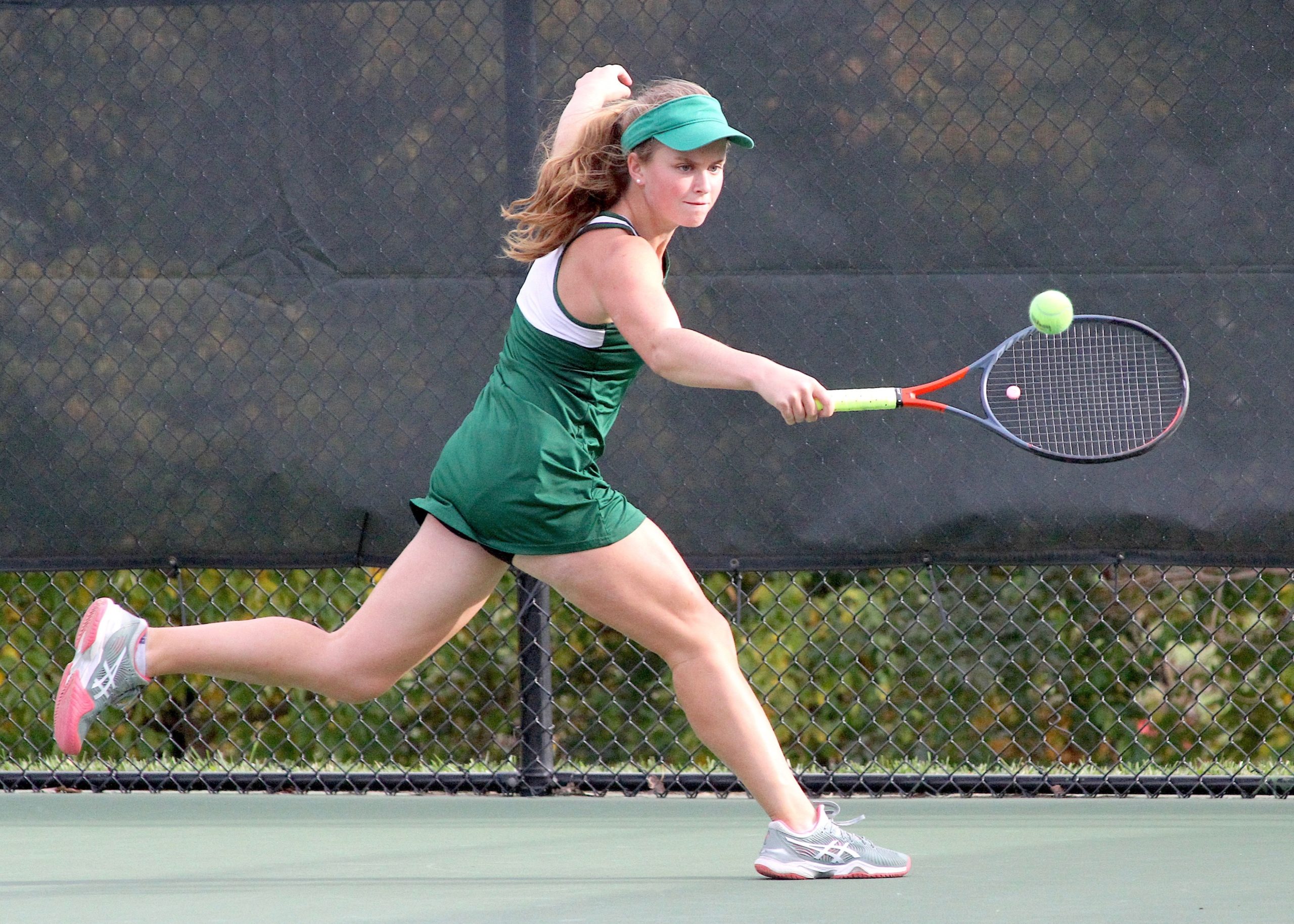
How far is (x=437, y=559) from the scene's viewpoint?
282cm

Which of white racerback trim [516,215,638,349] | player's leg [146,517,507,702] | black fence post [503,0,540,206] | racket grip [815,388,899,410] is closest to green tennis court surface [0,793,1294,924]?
player's leg [146,517,507,702]

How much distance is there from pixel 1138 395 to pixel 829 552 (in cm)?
77

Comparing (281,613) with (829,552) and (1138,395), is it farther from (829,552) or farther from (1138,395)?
(1138,395)

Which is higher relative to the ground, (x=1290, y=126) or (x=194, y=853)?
(x=1290, y=126)

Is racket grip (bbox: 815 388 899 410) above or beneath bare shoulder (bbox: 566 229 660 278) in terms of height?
beneath

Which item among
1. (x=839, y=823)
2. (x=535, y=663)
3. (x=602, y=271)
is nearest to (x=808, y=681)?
(x=535, y=663)

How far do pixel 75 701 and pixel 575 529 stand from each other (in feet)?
3.25

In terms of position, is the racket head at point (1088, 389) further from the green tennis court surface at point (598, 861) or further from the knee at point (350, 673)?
the knee at point (350, 673)

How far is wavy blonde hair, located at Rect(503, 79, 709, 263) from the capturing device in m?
2.77

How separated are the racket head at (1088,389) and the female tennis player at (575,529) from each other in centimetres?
103

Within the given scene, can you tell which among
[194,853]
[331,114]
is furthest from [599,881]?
[331,114]

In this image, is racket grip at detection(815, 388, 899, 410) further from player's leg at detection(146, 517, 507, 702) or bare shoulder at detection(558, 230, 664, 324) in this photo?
player's leg at detection(146, 517, 507, 702)

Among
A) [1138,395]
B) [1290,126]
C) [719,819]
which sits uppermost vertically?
[1290,126]

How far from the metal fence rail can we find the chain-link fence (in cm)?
54
